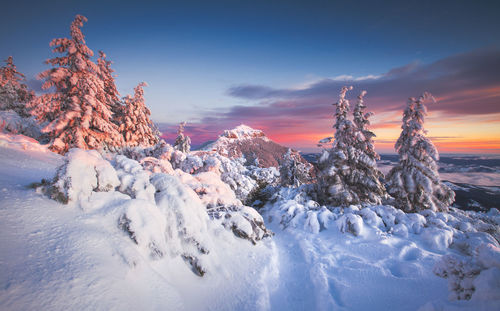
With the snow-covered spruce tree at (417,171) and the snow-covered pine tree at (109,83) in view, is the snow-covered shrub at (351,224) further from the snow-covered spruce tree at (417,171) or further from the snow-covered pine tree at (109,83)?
the snow-covered pine tree at (109,83)

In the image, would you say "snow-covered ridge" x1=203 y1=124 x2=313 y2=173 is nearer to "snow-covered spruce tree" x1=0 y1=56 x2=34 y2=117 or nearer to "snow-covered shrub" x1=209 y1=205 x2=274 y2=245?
"snow-covered spruce tree" x1=0 y1=56 x2=34 y2=117

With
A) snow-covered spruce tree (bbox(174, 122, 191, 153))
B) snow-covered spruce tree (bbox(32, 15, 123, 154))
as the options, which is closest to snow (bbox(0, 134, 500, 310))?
snow-covered spruce tree (bbox(32, 15, 123, 154))

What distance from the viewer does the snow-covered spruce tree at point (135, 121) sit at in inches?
738

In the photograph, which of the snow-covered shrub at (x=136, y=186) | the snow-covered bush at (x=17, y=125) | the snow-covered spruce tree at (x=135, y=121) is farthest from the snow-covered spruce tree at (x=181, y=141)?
the snow-covered shrub at (x=136, y=186)

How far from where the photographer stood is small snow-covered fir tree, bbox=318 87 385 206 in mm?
14328

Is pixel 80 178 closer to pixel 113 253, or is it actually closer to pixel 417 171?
pixel 113 253

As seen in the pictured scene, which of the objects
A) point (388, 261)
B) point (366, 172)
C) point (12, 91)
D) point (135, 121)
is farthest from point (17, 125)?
point (366, 172)

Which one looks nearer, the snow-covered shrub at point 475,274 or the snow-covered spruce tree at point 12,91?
the snow-covered shrub at point 475,274

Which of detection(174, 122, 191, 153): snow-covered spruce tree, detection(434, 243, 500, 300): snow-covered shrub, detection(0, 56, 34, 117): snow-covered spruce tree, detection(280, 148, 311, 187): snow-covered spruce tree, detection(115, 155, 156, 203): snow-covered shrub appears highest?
detection(0, 56, 34, 117): snow-covered spruce tree

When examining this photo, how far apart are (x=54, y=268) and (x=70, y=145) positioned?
1310 cm

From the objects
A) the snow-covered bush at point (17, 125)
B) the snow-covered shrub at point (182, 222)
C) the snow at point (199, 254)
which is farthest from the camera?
the snow-covered bush at point (17, 125)

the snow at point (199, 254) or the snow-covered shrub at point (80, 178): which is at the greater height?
the snow-covered shrub at point (80, 178)

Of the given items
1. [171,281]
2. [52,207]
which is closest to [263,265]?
[171,281]

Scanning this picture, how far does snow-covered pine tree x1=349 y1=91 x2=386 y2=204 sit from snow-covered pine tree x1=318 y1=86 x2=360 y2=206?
42 cm
